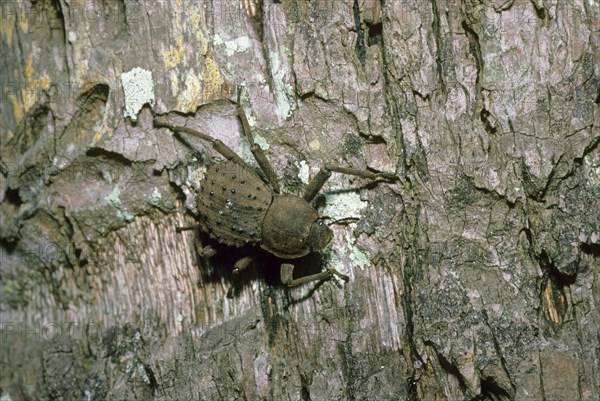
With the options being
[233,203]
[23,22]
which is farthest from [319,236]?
[23,22]

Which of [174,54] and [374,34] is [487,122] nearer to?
[374,34]

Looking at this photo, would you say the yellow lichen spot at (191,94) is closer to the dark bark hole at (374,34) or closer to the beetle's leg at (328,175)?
the beetle's leg at (328,175)

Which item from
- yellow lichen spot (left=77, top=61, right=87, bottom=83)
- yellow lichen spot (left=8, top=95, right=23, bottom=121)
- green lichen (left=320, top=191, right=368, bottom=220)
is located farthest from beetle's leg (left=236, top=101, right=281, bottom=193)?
yellow lichen spot (left=8, top=95, right=23, bottom=121)

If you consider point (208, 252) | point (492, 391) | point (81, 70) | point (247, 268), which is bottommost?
point (492, 391)

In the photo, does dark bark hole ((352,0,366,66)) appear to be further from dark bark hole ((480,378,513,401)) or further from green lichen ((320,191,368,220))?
dark bark hole ((480,378,513,401))

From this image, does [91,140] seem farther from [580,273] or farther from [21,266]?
[580,273]
